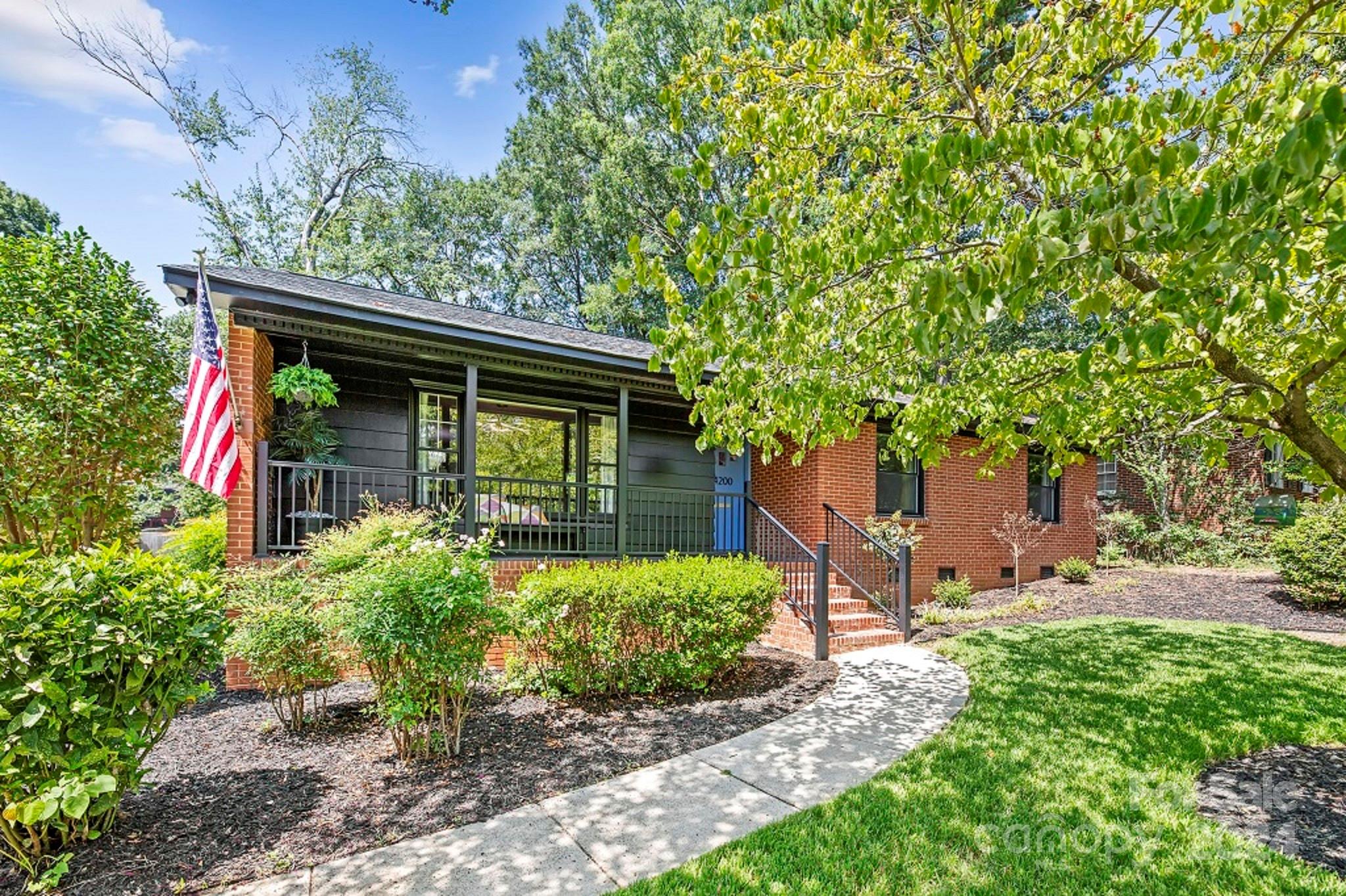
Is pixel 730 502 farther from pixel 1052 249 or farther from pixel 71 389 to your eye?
pixel 1052 249

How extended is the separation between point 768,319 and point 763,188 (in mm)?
1008

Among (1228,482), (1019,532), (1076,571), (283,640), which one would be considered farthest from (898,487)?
(1228,482)

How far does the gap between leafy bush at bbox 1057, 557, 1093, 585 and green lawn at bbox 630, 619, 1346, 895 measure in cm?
573

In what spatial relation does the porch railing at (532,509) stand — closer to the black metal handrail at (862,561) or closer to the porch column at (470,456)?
the porch column at (470,456)

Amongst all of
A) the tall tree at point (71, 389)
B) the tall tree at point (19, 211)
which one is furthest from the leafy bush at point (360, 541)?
the tall tree at point (19, 211)

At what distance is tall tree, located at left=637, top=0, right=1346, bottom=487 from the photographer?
1958 mm

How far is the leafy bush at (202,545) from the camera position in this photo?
26.0 ft

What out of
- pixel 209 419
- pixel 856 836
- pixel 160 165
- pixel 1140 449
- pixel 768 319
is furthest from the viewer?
pixel 160 165

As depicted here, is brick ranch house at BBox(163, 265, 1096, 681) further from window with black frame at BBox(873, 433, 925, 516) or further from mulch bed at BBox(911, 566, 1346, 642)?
mulch bed at BBox(911, 566, 1346, 642)

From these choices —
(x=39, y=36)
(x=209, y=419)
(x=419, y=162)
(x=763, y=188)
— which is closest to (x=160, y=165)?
(x=39, y=36)

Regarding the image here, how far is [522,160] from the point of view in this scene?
23.2 m

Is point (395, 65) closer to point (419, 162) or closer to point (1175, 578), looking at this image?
point (419, 162)

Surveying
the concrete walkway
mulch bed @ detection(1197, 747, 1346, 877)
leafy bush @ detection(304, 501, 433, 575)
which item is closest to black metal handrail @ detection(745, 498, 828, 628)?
the concrete walkway

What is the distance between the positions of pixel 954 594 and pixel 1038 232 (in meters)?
9.91
